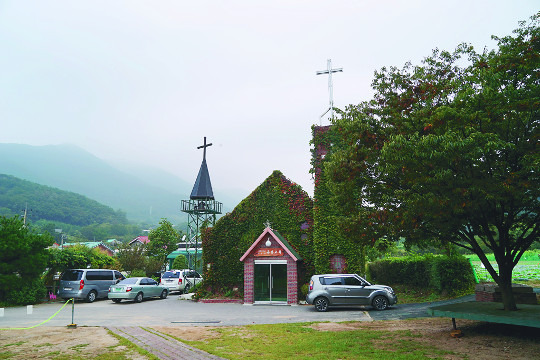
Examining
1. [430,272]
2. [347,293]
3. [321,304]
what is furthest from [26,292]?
[430,272]

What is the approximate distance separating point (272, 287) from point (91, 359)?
14.1m

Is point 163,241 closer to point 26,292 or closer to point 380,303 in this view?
point 26,292

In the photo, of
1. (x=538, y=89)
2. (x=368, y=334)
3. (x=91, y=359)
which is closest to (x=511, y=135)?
(x=538, y=89)

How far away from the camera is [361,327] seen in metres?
12.1

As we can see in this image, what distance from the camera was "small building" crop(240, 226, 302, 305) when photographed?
2134 centimetres

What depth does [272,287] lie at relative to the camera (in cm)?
2159

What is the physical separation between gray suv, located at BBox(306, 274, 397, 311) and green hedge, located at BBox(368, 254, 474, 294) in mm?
3881

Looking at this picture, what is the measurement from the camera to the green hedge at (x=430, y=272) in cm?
1925

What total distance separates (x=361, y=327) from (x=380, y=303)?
207 inches

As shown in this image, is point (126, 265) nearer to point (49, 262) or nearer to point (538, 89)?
point (49, 262)

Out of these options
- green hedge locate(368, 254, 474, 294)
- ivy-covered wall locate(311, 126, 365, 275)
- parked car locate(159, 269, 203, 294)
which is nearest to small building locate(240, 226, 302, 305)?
ivy-covered wall locate(311, 126, 365, 275)

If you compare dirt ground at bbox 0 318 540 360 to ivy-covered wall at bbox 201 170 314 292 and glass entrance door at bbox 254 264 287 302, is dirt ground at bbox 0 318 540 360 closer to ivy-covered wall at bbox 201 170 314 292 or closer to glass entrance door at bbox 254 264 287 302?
glass entrance door at bbox 254 264 287 302

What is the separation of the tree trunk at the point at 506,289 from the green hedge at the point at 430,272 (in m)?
8.95

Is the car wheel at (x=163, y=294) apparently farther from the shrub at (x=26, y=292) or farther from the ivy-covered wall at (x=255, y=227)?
the shrub at (x=26, y=292)
